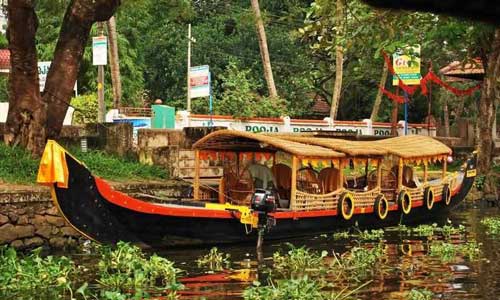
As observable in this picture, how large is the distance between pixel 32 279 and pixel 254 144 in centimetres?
632

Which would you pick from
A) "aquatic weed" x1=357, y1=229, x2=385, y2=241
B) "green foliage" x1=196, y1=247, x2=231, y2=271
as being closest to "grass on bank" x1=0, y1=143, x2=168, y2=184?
"green foliage" x1=196, y1=247, x2=231, y2=271

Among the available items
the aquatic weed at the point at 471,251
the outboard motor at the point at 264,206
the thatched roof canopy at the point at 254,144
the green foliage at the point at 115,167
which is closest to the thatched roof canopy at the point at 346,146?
the thatched roof canopy at the point at 254,144

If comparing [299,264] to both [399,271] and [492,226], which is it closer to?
[399,271]

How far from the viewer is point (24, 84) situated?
Result: 543 inches

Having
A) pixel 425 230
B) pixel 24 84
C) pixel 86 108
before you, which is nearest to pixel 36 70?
pixel 24 84

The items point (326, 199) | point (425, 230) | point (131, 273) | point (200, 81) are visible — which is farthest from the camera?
point (200, 81)

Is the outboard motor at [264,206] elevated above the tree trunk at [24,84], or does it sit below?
below

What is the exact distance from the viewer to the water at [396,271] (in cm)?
885

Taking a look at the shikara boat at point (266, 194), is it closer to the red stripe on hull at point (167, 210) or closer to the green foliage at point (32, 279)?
the red stripe on hull at point (167, 210)

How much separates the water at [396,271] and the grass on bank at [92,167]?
8.26 feet

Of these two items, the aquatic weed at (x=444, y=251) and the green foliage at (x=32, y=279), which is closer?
the green foliage at (x=32, y=279)

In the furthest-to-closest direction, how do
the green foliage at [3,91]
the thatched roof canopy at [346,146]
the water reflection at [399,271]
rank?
the green foliage at [3,91], the thatched roof canopy at [346,146], the water reflection at [399,271]

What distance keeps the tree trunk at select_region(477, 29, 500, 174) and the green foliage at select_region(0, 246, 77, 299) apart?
46.3ft

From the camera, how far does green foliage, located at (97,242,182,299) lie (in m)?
8.88
